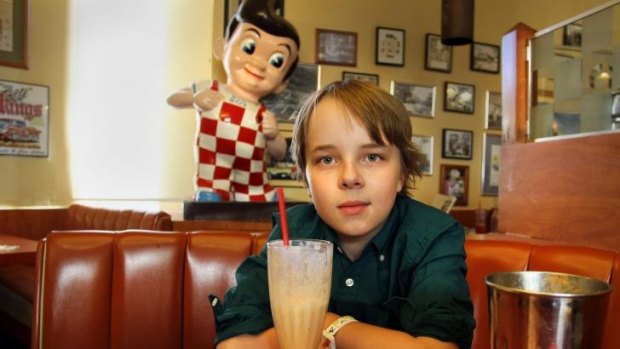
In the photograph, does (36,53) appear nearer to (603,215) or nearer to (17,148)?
(17,148)

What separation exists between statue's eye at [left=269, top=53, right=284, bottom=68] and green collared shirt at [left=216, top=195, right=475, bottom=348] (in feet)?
5.35

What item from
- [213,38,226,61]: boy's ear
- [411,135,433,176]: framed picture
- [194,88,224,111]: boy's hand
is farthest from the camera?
[411,135,433,176]: framed picture

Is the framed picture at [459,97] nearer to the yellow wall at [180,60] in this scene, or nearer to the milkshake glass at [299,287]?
the yellow wall at [180,60]

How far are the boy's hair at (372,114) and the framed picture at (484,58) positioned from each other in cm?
319

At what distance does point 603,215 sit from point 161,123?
272 cm

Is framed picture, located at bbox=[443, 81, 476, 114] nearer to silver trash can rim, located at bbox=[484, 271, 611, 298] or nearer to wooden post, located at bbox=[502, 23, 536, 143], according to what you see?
wooden post, located at bbox=[502, 23, 536, 143]

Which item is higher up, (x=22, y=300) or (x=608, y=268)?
(x=608, y=268)

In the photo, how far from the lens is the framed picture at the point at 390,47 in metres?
3.73

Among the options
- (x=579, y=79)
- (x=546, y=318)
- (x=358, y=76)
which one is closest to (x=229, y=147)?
(x=358, y=76)

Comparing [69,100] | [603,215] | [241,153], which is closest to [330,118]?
[603,215]

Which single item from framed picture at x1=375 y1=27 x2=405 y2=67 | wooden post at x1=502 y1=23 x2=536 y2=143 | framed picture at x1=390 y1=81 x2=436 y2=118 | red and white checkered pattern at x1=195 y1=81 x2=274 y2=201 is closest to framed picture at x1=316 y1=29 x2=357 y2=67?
framed picture at x1=375 y1=27 x2=405 y2=67

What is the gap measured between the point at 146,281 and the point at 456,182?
311 centimetres

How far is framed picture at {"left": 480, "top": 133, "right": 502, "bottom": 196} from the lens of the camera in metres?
4.06

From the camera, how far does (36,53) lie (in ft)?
10.8
